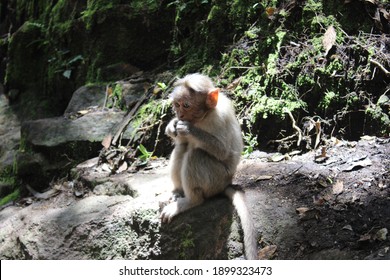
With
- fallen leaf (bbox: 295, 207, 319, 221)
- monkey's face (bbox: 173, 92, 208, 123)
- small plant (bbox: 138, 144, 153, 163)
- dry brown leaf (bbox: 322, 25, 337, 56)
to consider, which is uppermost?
dry brown leaf (bbox: 322, 25, 337, 56)

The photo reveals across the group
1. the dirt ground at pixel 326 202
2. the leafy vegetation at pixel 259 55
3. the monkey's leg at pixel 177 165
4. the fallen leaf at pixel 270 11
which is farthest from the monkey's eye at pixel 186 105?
the fallen leaf at pixel 270 11

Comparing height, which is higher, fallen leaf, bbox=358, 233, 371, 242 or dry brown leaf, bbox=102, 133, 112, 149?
fallen leaf, bbox=358, 233, 371, 242

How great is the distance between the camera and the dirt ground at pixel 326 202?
12.3 ft

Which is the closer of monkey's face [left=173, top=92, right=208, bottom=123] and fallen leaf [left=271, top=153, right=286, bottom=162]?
monkey's face [left=173, top=92, right=208, bottom=123]

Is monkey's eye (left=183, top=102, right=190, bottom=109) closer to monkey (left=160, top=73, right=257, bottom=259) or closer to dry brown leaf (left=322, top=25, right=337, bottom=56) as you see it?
monkey (left=160, top=73, right=257, bottom=259)

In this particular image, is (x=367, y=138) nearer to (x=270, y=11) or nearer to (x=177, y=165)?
(x=177, y=165)

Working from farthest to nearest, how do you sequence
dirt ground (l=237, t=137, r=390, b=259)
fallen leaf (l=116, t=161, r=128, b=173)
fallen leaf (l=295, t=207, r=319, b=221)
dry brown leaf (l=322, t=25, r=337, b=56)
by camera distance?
fallen leaf (l=116, t=161, r=128, b=173)
dry brown leaf (l=322, t=25, r=337, b=56)
fallen leaf (l=295, t=207, r=319, b=221)
dirt ground (l=237, t=137, r=390, b=259)

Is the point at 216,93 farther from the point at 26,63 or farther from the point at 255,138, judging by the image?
the point at 26,63

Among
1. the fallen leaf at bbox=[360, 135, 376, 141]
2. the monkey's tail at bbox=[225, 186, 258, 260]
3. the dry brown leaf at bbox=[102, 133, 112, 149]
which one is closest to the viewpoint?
the monkey's tail at bbox=[225, 186, 258, 260]

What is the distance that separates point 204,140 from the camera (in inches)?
173

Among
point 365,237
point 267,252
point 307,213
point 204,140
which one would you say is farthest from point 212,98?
point 365,237

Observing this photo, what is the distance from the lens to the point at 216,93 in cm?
446

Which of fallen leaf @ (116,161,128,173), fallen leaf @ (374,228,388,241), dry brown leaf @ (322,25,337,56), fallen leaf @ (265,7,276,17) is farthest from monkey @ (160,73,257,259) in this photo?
fallen leaf @ (265,7,276,17)

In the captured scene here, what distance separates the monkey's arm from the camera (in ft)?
14.2
